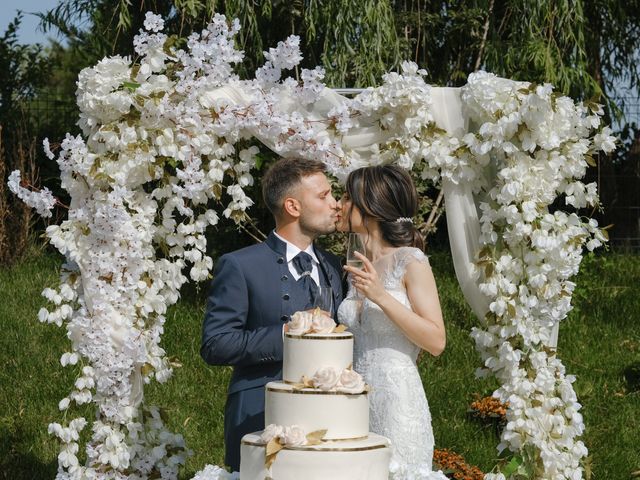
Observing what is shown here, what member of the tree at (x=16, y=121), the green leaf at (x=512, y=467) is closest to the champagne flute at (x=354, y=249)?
the green leaf at (x=512, y=467)

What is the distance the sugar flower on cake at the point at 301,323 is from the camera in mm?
3596

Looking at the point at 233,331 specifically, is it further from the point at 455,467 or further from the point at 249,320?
the point at 455,467

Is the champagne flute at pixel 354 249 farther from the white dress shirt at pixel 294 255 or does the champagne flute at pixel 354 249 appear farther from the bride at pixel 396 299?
the white dress shirt at pixel 294 255

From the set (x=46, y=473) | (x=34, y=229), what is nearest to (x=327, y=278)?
(x=46, y=473)

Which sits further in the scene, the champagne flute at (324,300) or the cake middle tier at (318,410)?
the champagne flute at (324,300)

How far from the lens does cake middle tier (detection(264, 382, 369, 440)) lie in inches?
138

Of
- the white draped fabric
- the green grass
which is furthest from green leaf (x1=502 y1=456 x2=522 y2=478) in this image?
the green grass

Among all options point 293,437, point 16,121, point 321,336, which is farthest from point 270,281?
point 16,121

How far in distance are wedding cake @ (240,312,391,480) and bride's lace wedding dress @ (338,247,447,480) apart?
1.50 feet

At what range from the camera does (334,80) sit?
26.0 feet

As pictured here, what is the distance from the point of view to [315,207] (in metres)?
4.09

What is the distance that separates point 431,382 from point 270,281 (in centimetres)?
332

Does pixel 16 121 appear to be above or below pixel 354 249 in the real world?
above

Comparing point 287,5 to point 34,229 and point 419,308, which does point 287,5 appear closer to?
point 34,229
